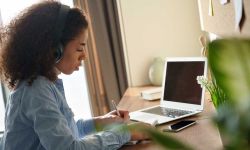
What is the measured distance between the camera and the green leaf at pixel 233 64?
12.4 inches

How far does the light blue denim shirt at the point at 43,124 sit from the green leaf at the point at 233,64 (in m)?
0.76

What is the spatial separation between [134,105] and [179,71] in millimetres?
374

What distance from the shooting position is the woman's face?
129 cm

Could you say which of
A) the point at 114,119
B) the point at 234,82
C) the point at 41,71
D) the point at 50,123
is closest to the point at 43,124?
the point at 50,123

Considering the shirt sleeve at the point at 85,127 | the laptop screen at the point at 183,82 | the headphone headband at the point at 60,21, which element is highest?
the headphone headband at the point at 60,21

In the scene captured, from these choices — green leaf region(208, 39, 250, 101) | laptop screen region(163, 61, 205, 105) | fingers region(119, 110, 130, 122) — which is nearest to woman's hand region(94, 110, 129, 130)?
fingers region(119, 110, 130, 122)

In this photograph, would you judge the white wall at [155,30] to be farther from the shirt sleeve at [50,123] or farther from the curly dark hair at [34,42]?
the shirt sleeve at [50,123]

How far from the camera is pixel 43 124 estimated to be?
1103 mm

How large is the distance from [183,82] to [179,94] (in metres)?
0.06

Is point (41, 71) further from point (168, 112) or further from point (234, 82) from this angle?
point (234, 82)

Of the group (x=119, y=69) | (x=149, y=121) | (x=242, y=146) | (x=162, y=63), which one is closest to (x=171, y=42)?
(x=162, y=63)

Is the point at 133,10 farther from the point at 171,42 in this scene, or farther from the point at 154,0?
the point at 171,42

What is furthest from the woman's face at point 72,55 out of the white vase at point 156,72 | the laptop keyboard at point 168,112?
the white vase at point 156,72

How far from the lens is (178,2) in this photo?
2590 mm
